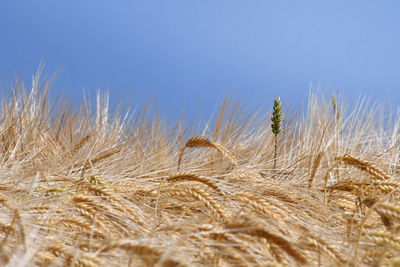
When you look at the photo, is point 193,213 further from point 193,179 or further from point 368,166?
point 368,166

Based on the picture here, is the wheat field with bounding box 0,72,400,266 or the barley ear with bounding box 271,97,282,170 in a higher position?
the barley ear with bounding box 271,97,282,170

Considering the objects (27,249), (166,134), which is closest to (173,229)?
(27,249)

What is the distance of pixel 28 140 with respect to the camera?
2275 millimetres

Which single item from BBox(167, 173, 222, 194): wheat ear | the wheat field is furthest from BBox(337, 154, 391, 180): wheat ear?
BBox(167, 173, 222, 194): wheat ear

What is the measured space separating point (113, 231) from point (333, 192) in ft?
2.34

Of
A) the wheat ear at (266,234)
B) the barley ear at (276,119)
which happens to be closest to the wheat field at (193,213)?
the wheat ear at (266,234)

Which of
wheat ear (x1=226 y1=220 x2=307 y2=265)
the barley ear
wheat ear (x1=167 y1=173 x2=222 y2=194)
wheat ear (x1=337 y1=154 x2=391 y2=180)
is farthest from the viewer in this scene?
the barley ear

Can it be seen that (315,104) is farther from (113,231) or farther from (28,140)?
(113,231)

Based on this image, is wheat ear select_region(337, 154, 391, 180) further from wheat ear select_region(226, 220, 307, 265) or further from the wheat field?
wheat ear select_region(226, 220, 307, 265)

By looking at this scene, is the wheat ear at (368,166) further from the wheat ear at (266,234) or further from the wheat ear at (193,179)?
the wheat ear at (266,234)

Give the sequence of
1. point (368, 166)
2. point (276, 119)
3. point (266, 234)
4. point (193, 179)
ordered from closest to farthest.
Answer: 1. point (266, 234)
2. point (193, 179)
3. point (368, 166)
4. point (276, 119)

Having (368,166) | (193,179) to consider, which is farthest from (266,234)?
(368,166)

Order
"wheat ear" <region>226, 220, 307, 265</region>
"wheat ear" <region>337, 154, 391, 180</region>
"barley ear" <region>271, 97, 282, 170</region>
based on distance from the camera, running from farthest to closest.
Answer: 1. "barley ear" <region>271, 97, 282, 170</region>
2. "wheat ear" <region>337, 154, 391, 180</region>
3. "wheat ear" <region>226, 220, 307, 265</region>

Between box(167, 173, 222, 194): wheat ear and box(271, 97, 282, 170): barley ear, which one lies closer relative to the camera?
box(167, 173, 222, 194): wheat ear
